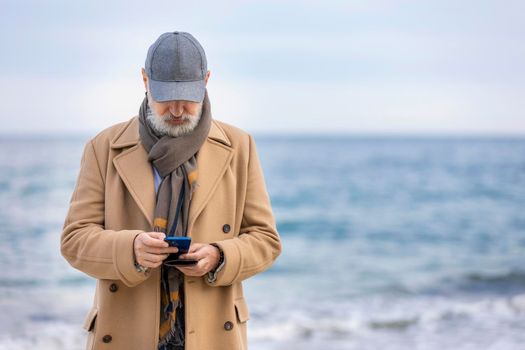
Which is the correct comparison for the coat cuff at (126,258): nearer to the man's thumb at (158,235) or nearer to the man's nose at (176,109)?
the man's thumb at (158,235)

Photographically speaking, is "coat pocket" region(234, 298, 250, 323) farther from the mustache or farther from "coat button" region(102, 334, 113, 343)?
the mustache

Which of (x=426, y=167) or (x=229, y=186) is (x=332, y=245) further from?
(x=426, y=167)

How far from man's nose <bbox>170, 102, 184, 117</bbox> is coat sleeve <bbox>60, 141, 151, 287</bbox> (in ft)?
1.10

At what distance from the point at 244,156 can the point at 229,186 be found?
13 cm

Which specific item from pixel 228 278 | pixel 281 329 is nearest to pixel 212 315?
pixel 228 278

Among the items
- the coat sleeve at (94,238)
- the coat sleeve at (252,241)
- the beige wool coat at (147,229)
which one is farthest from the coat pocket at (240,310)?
the coat sleeve at (94,238)

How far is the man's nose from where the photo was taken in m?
2.56

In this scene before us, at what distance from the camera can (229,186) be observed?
2.74 m

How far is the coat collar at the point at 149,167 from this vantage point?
265 centimetres

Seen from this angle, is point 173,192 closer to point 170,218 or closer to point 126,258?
point 170,218

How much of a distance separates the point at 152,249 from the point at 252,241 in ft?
1.27

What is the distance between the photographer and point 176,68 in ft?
8.38

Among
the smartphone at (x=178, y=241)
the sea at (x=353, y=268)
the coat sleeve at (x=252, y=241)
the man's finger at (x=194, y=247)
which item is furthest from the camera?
the sea at (x=353, y=268)

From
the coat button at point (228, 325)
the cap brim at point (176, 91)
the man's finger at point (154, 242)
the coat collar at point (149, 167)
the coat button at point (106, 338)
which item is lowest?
the coat button at point (106, 338)
